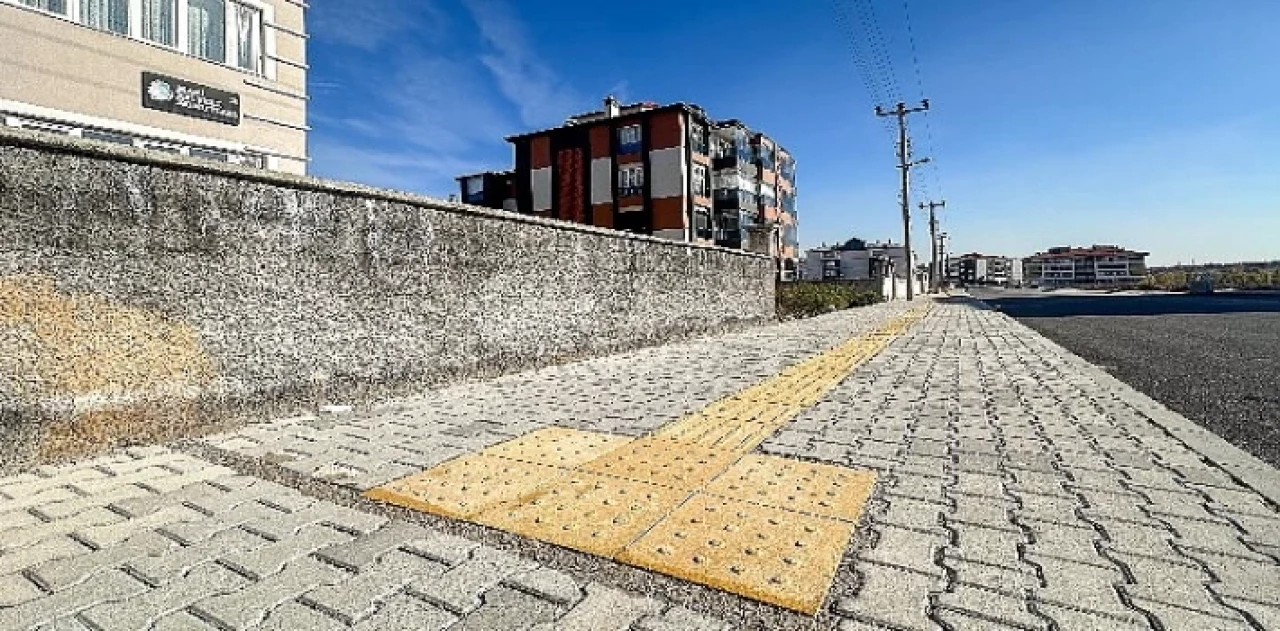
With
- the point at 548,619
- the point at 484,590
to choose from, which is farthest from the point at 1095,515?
the point at 484,590

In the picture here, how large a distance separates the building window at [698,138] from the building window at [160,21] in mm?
30725

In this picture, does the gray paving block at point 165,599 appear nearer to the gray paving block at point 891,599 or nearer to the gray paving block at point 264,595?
the gray paving block at point 264,595

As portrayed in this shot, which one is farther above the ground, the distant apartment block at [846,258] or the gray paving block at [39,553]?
the distant apartment block at [846,258]

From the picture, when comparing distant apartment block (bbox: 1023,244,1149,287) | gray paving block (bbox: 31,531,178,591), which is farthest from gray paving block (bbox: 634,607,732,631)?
distant apartment block (bbox: 1023,244,1149,287)

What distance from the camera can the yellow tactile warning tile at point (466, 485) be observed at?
104 inches

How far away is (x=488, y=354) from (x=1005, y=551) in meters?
4.96

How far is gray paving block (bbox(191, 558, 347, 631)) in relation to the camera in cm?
172

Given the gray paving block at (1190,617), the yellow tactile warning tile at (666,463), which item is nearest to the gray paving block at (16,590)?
the yellow tactile warning tile at (666,463)

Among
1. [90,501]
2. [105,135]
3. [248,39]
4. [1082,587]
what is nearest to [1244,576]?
[1082,587]

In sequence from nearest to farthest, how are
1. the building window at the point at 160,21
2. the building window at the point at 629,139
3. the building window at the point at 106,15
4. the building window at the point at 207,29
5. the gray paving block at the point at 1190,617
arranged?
the gray paving block at the point at 1190,617, the building window at the point at 106,15, the building window at the point at 160,21, the building window at the point at 207,29, the building window at the point at 629,139

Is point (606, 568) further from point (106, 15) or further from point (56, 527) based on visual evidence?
point (106, 15)

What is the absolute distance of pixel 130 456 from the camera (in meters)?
3.31

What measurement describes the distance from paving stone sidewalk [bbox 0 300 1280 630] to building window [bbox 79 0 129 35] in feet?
29.2

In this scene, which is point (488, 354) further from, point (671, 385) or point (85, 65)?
point (85, 65)
